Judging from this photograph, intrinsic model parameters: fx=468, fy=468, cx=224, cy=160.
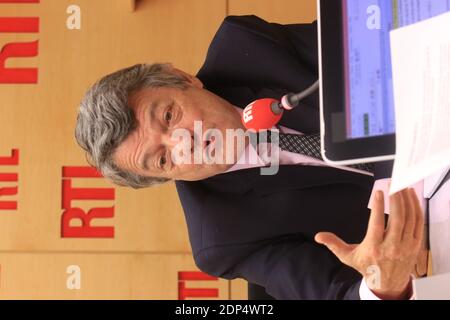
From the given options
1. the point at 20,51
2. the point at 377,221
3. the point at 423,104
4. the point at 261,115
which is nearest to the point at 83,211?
the point at 20,51

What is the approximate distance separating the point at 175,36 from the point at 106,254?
993 millimetres

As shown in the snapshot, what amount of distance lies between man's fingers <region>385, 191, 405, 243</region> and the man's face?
0.47m

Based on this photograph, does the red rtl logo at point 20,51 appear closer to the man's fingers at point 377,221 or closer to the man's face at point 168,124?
the man's face at point 168,124

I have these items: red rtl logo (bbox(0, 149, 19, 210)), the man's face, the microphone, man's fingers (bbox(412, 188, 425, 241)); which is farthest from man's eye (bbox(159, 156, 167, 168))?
red rtl logo (bbox(0, 149, 19, 210))

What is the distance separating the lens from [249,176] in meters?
1.18

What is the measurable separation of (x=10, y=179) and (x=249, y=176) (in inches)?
50.4

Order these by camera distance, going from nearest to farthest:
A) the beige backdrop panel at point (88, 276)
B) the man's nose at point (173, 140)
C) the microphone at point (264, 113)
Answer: the microphone at point (264, 113), the man's nose at point (173, 140), the beige backdrop panel at point (88, 276)

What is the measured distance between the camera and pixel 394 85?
558 millimetres

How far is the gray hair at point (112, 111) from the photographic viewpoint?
1085mm

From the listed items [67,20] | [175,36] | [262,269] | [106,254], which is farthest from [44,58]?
[262,269]

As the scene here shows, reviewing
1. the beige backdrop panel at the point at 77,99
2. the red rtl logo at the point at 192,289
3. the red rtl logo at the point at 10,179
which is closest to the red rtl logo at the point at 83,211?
the beige backdrop panel at the point at 77,99

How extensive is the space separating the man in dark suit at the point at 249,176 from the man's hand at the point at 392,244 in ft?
0.91

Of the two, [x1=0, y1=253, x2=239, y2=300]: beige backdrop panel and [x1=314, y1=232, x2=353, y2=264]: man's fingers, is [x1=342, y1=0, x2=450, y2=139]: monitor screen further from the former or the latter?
[x1=0, y1=253, x2=239, y2=300]: beige backdrop panel

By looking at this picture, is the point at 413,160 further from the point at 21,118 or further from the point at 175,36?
the point at 21,118
